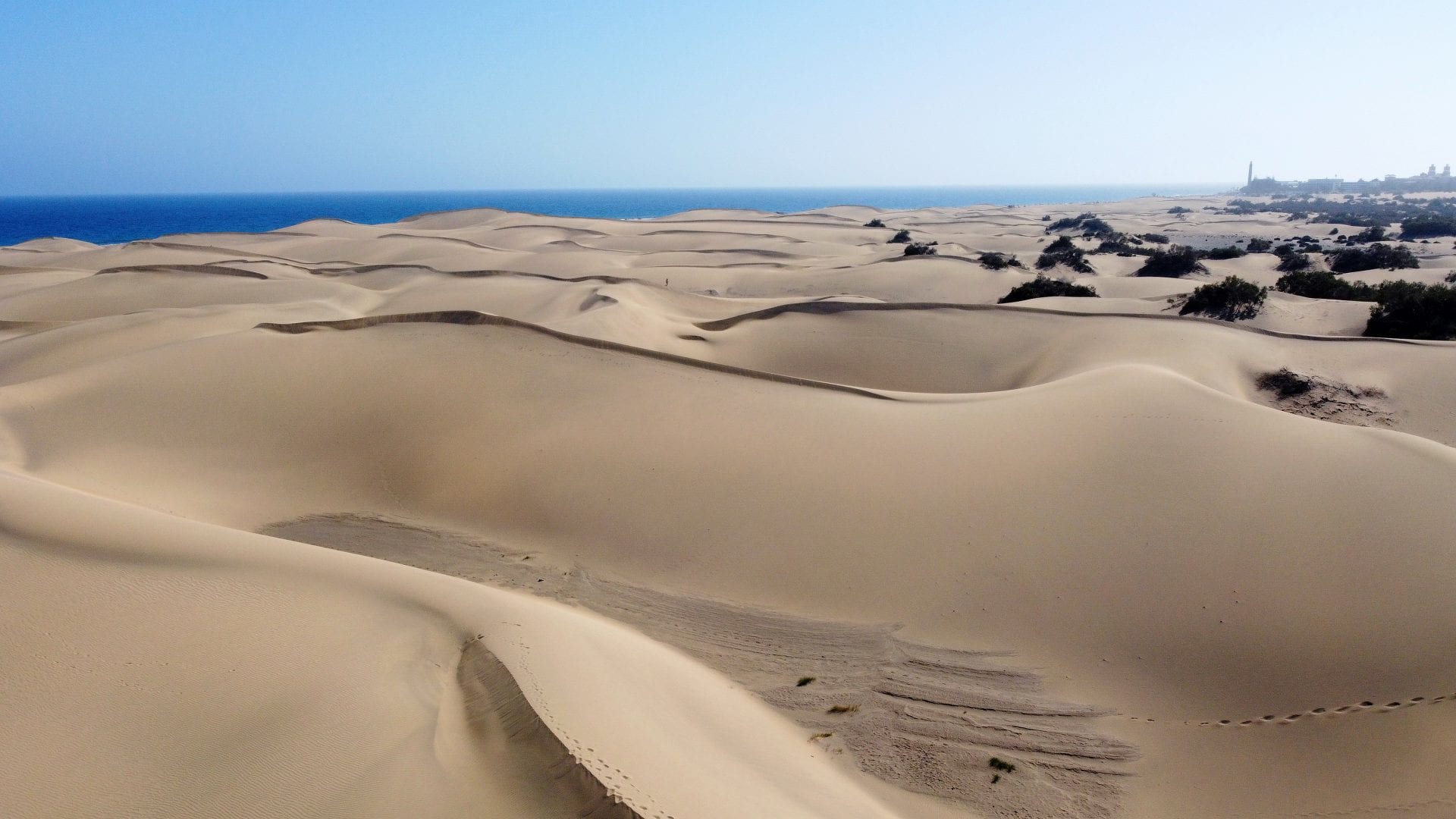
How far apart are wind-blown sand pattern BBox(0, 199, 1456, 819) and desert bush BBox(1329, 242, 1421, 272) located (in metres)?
20.3

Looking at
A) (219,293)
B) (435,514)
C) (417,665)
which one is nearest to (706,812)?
(417,665)

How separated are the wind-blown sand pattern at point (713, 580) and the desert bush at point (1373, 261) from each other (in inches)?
798

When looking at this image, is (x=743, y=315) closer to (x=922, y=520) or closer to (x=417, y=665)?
(x=922, y=520)

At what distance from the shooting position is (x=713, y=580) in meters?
9.41

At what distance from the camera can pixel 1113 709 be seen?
728 centimetres

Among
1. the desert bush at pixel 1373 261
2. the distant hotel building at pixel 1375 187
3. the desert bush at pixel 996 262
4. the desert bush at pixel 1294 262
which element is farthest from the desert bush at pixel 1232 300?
the distant hotel building at pixel 1375 187

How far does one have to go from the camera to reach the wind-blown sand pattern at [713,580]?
5457mm

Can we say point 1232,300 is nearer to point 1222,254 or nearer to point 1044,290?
point 1044,290

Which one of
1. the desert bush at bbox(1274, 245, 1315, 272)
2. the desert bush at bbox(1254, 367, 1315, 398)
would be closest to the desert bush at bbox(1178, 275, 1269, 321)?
the desert bush at bbox(1254, 367, 1315, 398)

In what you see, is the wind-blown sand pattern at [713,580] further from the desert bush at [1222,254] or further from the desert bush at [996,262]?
the desert bush at [1222,254]

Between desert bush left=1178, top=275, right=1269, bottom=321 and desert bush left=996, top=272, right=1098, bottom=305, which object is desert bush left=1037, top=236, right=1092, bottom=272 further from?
desert bush left=1178, top=275, right=1269, bottom=321

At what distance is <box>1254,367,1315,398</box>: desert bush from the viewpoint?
1548 cm

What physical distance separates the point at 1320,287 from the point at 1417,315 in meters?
6.64

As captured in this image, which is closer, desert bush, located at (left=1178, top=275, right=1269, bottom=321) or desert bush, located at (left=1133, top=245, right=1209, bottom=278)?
desert bush, located at (left=1178, top=275, right=1269, bottom=321)
